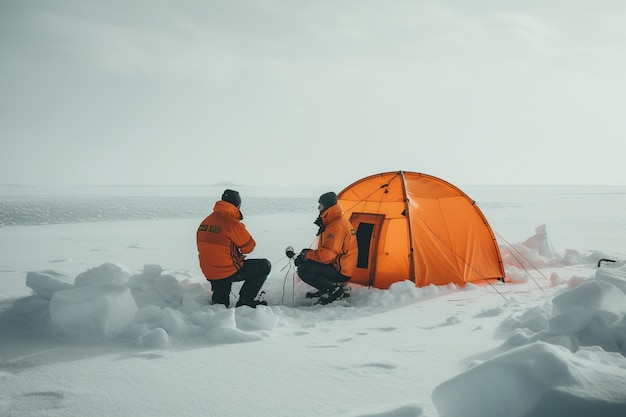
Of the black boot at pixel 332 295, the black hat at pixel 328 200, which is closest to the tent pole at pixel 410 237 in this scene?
the black boot at pixel 332 295

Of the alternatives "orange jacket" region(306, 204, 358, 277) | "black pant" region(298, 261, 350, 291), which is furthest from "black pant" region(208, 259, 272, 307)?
"orange jacket" region(306, 204, 358, 277)

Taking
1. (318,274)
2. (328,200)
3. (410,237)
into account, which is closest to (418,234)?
(410,237)

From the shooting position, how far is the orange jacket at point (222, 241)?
5.83 metres

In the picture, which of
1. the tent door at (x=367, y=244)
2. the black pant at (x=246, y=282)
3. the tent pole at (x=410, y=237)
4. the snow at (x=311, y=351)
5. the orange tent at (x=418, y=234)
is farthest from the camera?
the tent door at (x=367, y=244)

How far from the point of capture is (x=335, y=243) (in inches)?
256

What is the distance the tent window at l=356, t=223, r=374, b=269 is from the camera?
7.68 meters

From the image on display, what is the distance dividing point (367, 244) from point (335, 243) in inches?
53.2

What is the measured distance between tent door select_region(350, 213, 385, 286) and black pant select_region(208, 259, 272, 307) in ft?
7.07

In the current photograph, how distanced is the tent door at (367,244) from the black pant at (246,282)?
7.07 ft

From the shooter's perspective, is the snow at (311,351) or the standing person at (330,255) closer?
the snow at (311,351)

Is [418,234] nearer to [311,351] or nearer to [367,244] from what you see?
[367,244]

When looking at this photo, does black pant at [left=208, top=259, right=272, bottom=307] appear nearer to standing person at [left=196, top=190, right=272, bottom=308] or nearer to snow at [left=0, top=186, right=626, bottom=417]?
standing person at [left=196, top=190, right=272, bottom=308]

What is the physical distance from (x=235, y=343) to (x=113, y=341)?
117 cm

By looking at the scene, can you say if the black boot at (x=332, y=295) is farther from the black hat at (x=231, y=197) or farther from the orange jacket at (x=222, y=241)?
the black hat at (x=231, y=197)
